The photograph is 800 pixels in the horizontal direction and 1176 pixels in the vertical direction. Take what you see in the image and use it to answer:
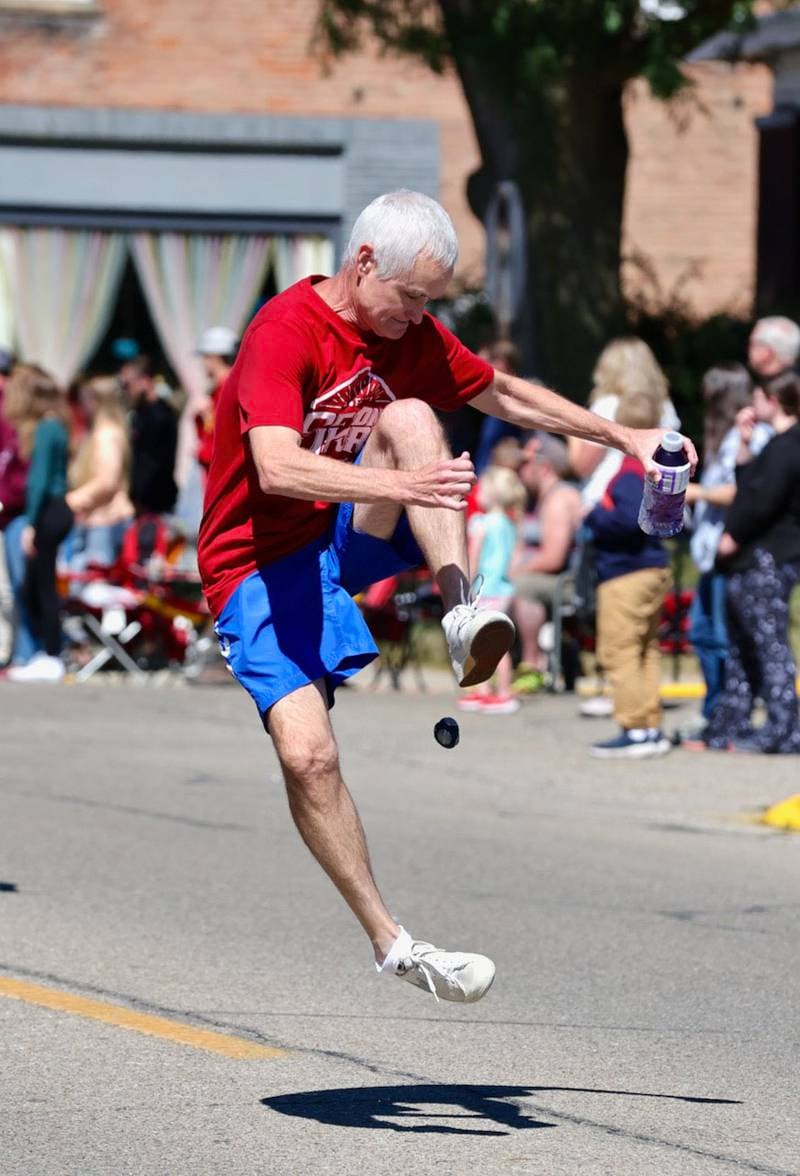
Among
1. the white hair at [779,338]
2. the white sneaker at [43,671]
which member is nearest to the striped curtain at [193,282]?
the white sneaker at [43,671]

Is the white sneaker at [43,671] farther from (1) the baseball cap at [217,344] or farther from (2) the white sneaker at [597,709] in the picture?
(2) the white sneaker at [597,709]

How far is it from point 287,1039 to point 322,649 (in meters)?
1.17

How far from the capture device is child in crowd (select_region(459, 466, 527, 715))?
46.0 feet

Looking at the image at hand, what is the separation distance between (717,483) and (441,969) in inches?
275

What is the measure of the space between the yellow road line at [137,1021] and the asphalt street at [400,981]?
0.04ft

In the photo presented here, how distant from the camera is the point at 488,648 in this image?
5.94 meters

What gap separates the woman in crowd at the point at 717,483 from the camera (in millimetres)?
12234

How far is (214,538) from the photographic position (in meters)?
5.92

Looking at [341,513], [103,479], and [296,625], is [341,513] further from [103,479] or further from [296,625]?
[103,479]

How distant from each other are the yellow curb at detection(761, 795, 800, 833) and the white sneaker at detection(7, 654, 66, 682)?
6447 millimetres

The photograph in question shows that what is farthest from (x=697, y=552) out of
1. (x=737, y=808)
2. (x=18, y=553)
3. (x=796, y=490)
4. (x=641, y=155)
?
(x=641, y=155)

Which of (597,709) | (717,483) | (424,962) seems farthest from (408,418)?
(597,709)

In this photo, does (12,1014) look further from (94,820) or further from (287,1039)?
(94,820)

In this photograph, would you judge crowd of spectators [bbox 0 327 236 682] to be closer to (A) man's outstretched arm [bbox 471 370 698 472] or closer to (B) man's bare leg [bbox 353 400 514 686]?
(A) man's outstretched arm [bbox 471 370 698 472]
